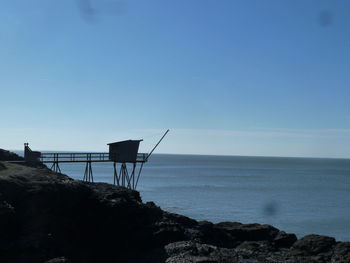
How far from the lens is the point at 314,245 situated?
29.3m

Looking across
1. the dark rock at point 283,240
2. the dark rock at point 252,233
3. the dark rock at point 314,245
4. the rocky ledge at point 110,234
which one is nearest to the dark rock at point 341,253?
the rocky ledge at point 110,234

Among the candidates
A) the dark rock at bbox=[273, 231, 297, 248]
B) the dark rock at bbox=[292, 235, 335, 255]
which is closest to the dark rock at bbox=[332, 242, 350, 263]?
the dark rock at bbox=[292, 235, 335, 255]

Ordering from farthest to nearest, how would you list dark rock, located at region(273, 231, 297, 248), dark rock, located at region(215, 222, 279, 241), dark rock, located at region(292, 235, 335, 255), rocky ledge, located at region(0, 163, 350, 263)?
dark rock, located at region(215, 222, 279, 241)
dark rock, located at region(273, 231, 297, 248)
dark rock, located at region(292, 235, 335, 255)
rocky ledge, located at region(0, 163, 350, 263)

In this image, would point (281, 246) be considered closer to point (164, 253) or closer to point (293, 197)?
point (164, 253)

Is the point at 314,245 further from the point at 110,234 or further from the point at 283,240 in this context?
the point at 110,234

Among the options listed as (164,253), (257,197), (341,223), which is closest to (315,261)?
(164,253)

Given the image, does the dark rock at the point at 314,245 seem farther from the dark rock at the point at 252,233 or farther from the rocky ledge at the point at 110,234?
the dark rock at the point at 252,233

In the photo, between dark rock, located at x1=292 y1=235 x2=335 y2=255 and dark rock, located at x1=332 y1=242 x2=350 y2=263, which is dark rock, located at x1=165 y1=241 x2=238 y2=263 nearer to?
dark rock, located at x1=292 y1=235 x2=335 y2=255

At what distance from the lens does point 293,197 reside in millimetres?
76250

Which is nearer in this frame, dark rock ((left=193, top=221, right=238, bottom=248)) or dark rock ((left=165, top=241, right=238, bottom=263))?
dark rock ((left=165, top=241, right=238, bottom=263))

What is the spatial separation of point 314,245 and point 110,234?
540 inches

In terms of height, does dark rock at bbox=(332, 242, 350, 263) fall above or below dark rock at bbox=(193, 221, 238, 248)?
below

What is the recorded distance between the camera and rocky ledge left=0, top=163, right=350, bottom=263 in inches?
878

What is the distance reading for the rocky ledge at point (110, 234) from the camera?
22.3 metres
